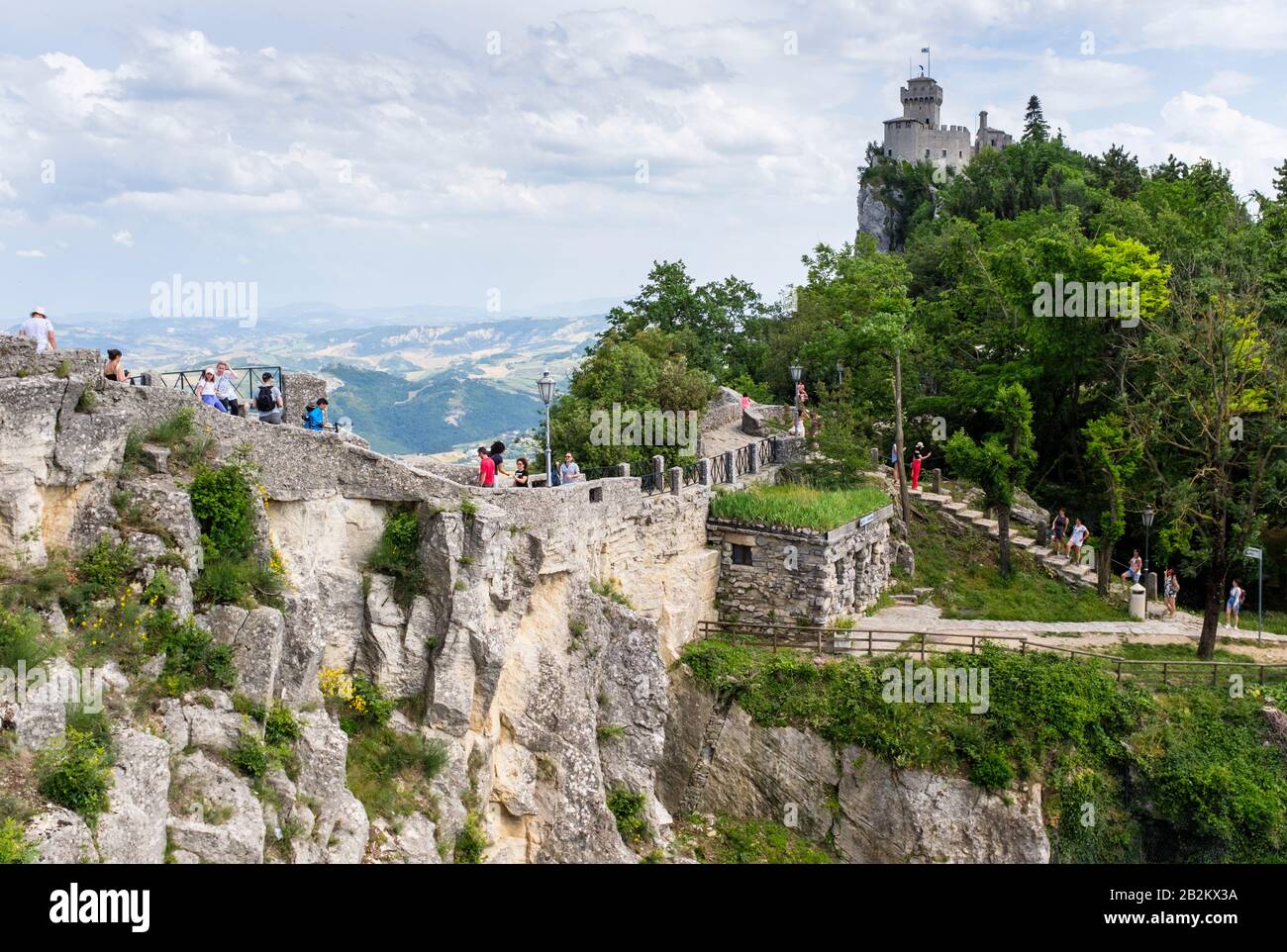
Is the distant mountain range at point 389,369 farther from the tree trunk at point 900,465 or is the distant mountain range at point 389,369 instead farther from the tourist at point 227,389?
the tourist at point 227,389

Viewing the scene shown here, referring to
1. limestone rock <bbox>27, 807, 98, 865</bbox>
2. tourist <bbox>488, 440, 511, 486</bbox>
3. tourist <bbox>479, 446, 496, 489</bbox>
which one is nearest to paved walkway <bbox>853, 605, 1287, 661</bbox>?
tourist <bbox>488, 440, 511, 486</bbox>

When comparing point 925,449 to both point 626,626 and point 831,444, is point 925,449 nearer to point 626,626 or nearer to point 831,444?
point 831,444

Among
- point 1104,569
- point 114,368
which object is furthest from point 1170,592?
point 114,368

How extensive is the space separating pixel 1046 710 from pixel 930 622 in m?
4.55

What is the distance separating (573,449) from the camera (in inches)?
1104

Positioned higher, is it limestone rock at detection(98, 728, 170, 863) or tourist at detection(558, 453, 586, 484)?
tourist at detection(558, 453, 586, 484)

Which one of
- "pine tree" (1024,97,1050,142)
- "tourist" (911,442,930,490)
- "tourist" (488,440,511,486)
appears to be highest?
"pine tree" (1024,97,1050,142)

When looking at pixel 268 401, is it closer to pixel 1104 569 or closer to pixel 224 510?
pixel 224 510

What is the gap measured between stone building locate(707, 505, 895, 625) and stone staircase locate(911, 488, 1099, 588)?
610 centimetres

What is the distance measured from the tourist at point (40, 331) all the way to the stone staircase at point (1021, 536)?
76.9 ft

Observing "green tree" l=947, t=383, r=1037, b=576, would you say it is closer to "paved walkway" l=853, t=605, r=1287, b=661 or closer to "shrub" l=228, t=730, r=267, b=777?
"paved walkway" l=853, t=605, r=1287, b=661

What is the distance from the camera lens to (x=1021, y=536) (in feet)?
109

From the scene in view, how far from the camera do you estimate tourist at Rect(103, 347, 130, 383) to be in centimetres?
1691
